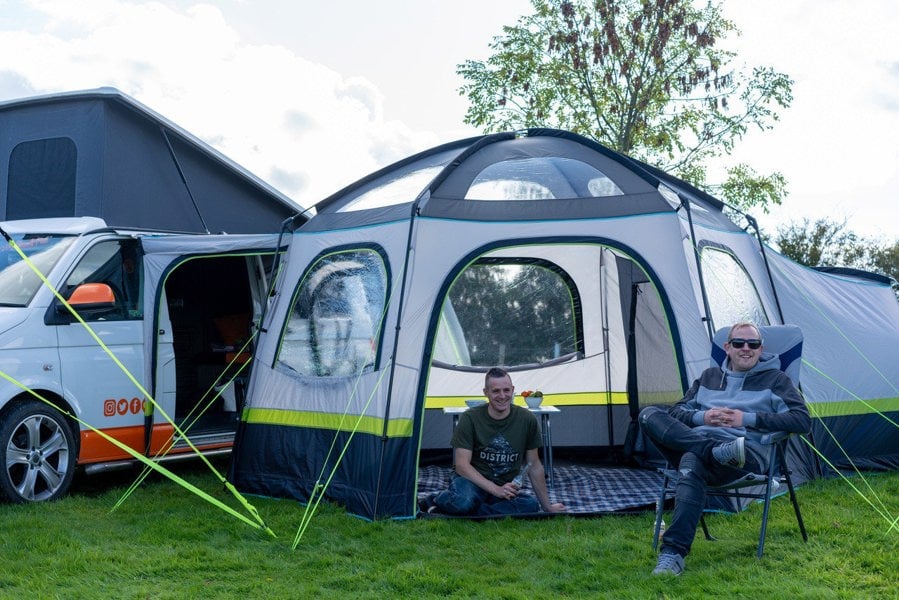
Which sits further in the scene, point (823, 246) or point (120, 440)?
point (823, 246)

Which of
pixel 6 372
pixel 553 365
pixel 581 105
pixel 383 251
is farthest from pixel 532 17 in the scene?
pixel 6 372

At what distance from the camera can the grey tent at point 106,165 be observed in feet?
30.0

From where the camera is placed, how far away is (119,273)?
7.43 metres

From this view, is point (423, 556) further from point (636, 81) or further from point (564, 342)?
point (636, 81)

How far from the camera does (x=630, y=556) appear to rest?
525cm

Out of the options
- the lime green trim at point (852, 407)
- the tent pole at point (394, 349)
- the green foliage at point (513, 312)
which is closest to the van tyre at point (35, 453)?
the tent pole at point (394, 349)

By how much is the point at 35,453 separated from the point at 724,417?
14.7 ft

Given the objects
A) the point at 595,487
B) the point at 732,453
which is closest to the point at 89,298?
the point at 595,487

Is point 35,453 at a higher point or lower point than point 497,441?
lower

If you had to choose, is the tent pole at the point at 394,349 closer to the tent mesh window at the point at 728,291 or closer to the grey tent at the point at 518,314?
the grey tent at the point at 518,314

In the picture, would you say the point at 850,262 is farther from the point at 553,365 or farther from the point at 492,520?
the point at 492,520

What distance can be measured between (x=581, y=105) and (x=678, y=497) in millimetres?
15612

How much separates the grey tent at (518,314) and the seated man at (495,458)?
29 centimetres

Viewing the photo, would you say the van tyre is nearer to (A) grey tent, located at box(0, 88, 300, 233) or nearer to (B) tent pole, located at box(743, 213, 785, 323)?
(A) grey tent, located at box(0, 88, 300, 233)
